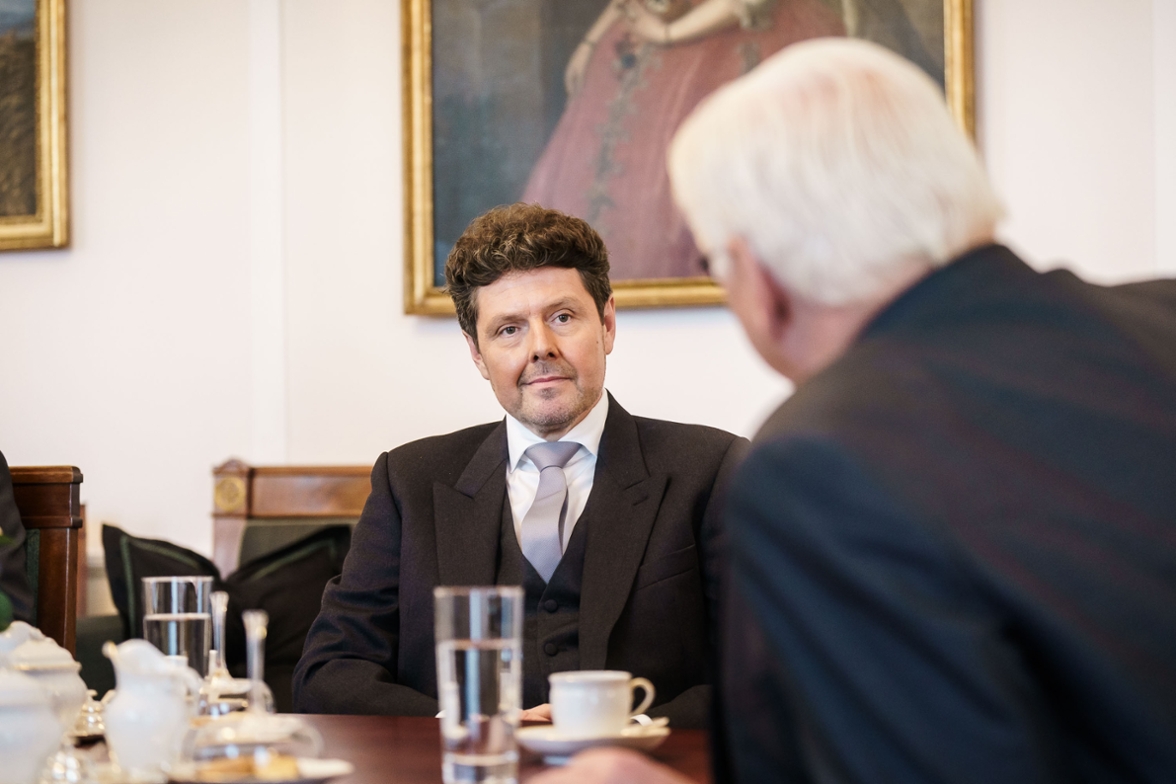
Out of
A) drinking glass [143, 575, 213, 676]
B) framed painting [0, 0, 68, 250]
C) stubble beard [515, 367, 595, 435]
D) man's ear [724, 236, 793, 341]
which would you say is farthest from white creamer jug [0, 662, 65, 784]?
framed painting [0, 0, 68, 250]

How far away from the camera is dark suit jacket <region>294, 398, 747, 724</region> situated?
7.61 ft

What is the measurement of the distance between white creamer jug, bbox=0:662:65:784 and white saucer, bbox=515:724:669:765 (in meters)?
0.54

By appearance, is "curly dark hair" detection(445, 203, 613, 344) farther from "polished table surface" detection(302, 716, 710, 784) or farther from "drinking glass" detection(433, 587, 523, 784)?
"drinking glass" detection(433, 587, 523, 784)

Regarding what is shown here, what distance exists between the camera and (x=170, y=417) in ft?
15.2

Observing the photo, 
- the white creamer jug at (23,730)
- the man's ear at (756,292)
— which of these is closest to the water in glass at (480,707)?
the man's ear at (756,292)

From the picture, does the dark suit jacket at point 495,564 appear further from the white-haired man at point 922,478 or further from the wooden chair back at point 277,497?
the wooden chair back at point 277,497

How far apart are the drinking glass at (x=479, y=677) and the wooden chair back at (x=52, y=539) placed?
194cm

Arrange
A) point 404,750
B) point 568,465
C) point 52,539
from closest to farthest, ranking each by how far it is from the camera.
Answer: point 404,750 < point 568,465 < point 52,539

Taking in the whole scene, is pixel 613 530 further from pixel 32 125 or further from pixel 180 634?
pixel 32 125

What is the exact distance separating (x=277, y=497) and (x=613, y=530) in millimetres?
2215

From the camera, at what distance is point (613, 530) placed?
2393 millimetres

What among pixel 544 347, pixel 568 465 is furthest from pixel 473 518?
pixel 544 347

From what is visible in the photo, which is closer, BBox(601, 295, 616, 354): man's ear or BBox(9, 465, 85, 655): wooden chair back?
BBox(601, 295, 616, 354): man's ear

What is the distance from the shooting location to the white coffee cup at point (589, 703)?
1491 millimetres
